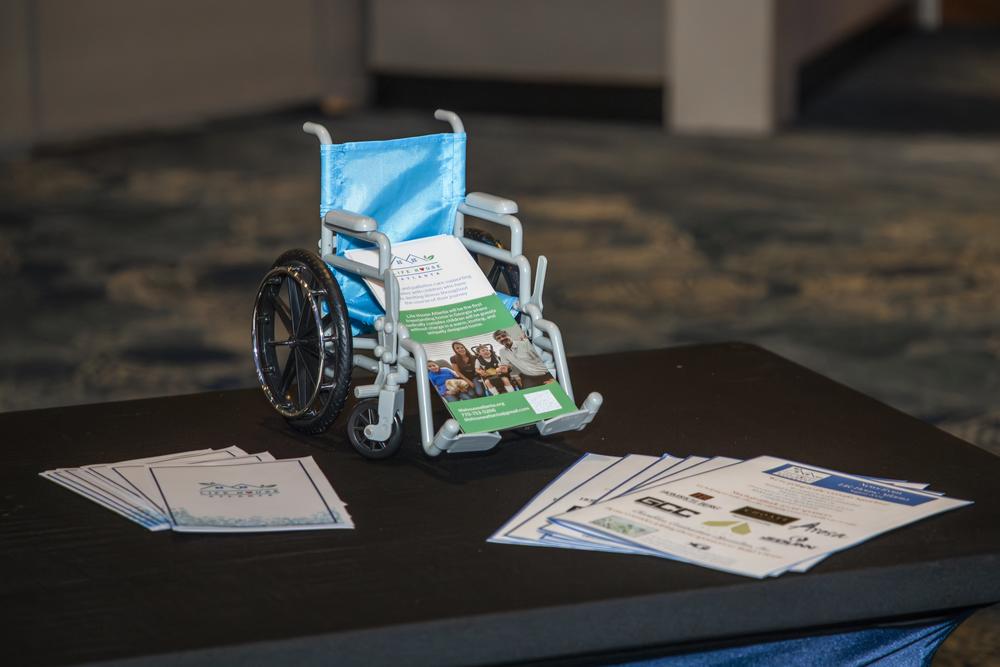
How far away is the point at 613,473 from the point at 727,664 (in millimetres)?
240

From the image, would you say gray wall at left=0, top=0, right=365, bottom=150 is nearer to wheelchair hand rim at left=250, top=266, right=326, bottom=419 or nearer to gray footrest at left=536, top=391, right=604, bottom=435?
wheelchair hand rim at left=250, top=266, right=326, bottom=419

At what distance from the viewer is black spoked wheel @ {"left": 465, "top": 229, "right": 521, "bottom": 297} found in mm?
1708

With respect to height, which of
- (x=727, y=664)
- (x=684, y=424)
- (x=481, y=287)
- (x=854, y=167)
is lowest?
(x=854, y=167)

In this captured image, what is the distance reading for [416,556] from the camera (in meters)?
1.33

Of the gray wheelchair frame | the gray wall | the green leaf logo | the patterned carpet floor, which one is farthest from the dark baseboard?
the green leaf logo

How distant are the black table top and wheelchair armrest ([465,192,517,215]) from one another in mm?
287

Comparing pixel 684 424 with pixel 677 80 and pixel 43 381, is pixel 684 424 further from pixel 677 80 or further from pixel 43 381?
pixel 677 80

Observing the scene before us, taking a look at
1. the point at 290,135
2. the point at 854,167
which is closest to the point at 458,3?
the point at 290,135

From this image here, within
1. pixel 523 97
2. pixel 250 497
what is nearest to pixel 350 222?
pixel 250 497

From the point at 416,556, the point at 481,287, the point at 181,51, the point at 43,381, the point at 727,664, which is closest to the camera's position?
the point at 416,556

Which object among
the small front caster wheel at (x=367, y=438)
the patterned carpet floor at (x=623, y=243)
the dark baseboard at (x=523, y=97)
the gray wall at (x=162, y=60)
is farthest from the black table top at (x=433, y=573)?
the dark baseboard at (x=523, y=97)

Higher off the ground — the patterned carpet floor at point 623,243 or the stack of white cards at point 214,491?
the stack of white cards at point 214,491

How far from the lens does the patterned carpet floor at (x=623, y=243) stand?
3.68 m

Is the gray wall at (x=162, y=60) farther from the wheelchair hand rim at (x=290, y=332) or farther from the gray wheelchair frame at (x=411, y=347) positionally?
the gray wheelchair frame at (x=411, y=347)
